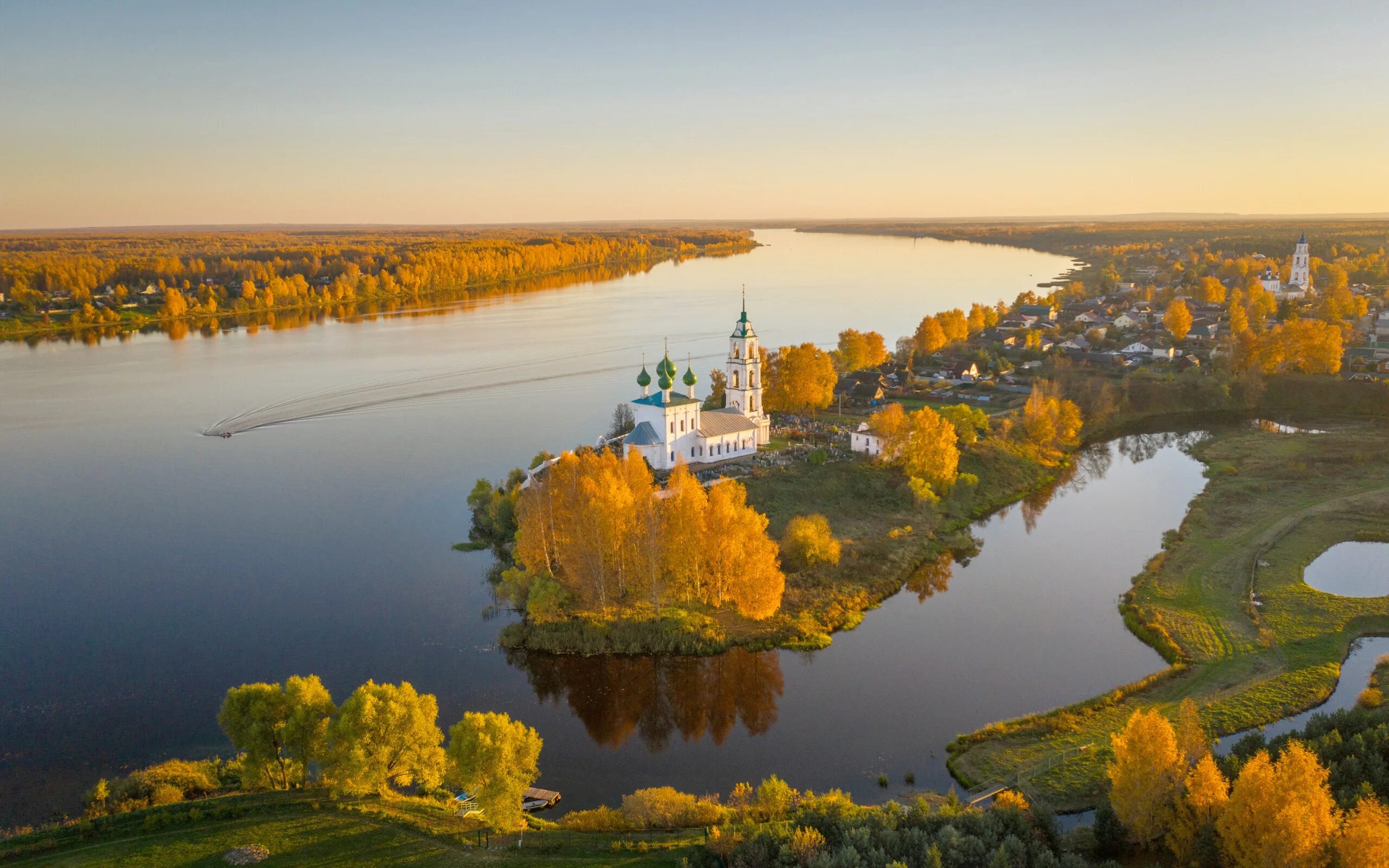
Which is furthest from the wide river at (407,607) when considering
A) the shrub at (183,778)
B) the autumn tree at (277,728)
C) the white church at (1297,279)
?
the white church at (1297,279)

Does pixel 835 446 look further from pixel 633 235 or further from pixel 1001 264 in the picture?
pixel 633 235

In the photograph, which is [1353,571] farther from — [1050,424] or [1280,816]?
[1280,816]

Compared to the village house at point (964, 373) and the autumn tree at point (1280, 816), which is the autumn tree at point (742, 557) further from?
the village house at point (964, 373)

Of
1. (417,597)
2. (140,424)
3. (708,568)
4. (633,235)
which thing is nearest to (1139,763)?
(708,568)

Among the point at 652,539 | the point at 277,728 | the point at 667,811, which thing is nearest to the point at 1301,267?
the point at 652,539

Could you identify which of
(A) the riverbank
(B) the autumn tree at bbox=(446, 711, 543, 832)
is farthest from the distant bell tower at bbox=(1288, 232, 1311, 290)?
(B) the autumn tree at bbox=(446, 711, 543, 832)
